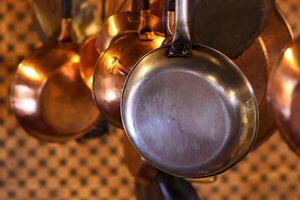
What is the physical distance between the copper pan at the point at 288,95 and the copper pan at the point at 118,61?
19cm

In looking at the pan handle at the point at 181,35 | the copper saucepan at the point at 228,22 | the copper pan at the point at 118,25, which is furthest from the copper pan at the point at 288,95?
the copper pan at the point at 118,25

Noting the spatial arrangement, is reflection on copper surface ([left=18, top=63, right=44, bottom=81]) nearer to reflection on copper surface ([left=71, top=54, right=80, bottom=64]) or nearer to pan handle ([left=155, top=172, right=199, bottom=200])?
reflection on copper surface ([left=71, top=54, right=80, bottom=64])

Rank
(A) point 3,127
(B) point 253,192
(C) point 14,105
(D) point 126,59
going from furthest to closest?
1. (B) point 253,192
2. (A) point 3,127
3. (C) point 14,105
4. (D) point 126,59

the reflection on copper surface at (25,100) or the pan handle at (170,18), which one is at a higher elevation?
the pan handle at (170,18)

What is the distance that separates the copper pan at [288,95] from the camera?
71cm

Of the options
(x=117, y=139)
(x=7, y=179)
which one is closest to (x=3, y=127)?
(x=7, y=179)

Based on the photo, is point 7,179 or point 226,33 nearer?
point 226,33

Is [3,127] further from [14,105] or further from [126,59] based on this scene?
[126,59]

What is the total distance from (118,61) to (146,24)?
0.07 meters

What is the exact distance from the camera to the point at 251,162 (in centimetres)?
161

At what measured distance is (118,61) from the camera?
0.86 meters

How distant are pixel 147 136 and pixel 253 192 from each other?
41.9 inches

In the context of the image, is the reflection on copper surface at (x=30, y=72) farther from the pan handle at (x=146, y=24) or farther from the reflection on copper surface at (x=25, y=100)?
the pan handle at (x=146, y=24)

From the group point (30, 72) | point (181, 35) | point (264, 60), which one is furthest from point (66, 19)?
point (181, 35)
